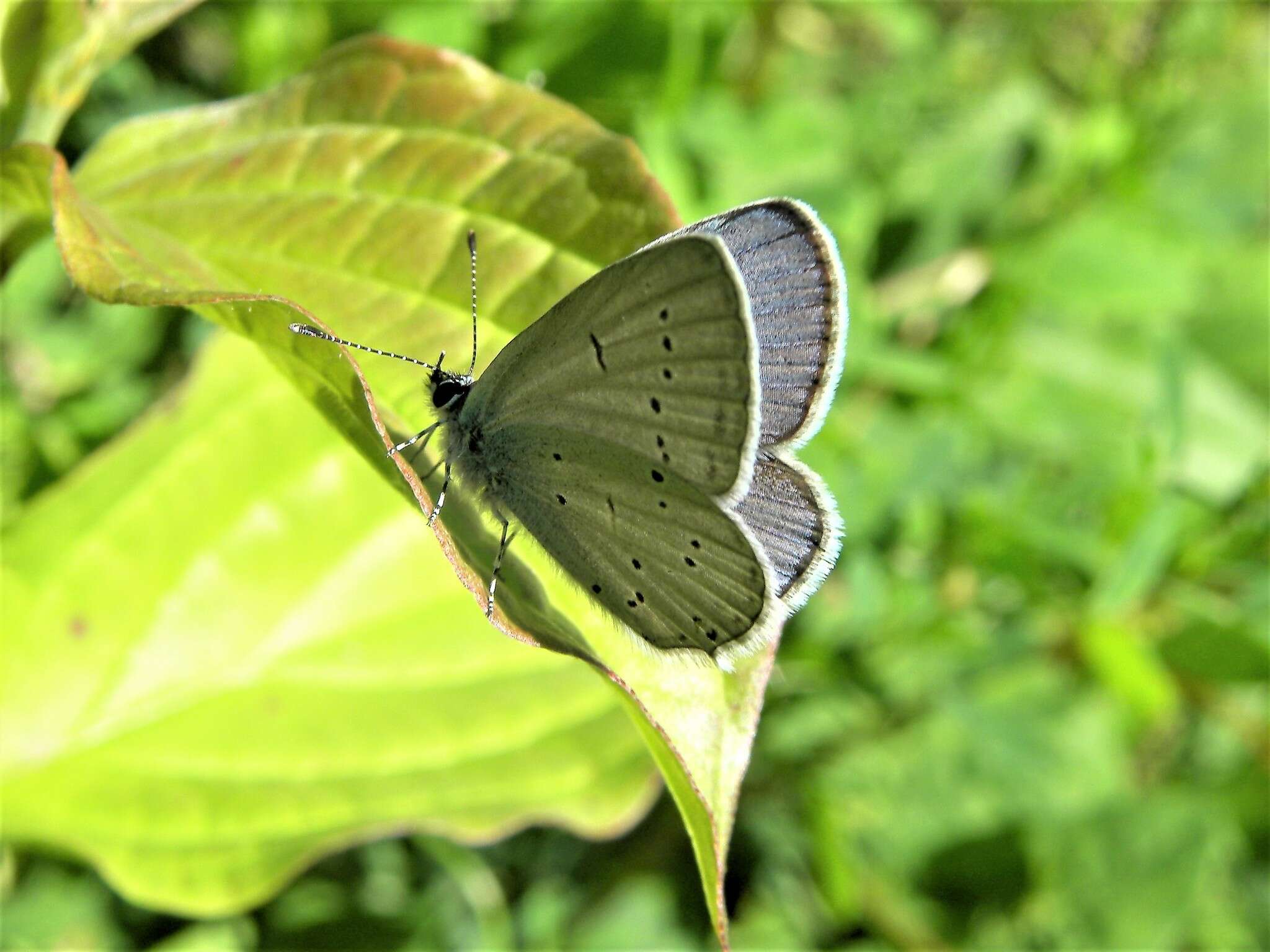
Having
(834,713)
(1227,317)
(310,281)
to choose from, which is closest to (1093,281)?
(1227,317)

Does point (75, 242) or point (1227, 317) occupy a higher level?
point (75, 242)

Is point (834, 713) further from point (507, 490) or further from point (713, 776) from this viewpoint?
point (713, 776)

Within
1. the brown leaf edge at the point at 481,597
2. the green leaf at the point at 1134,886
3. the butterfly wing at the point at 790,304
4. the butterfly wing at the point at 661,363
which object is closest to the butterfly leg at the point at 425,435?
the butterfly wing at the point at 661,363

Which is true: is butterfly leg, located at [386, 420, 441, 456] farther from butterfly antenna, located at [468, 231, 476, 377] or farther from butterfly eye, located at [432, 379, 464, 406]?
butterfly antenna, located at [468, 231, 476, 377]

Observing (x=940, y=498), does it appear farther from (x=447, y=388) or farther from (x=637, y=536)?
(x=447, y=388)

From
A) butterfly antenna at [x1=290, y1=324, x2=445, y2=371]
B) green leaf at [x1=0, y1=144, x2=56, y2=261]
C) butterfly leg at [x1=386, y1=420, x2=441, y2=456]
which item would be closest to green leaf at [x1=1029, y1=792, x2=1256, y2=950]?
butterfly leg at [x1=386, y1=420, x2=441, y2=456]

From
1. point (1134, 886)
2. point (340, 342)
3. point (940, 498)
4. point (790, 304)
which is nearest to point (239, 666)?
point (340, 342)
